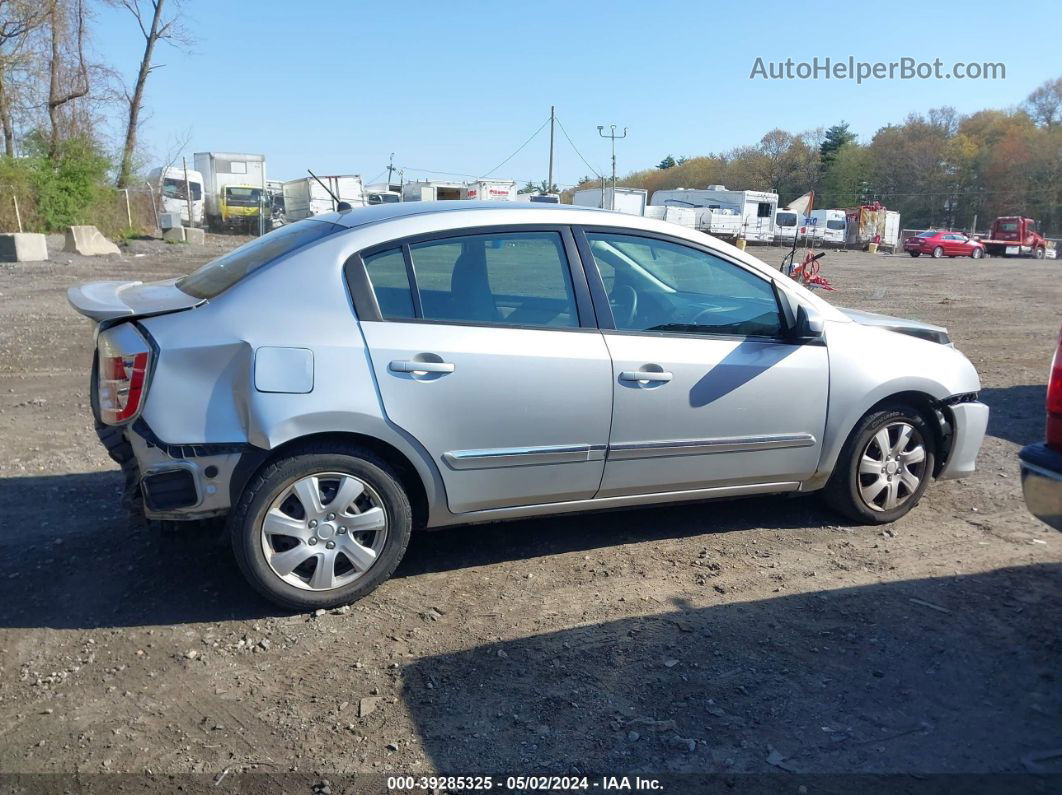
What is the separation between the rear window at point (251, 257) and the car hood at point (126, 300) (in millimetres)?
82

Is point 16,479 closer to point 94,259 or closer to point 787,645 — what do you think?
point 787,645

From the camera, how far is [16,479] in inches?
206

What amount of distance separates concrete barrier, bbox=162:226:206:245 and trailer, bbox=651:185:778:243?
83.1 ft

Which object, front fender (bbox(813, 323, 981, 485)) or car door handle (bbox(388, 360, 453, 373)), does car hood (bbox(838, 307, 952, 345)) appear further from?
car door handle (bbox(388, 360, 453, 373))

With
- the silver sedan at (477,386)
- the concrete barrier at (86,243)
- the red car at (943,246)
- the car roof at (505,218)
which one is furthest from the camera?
the red car at (943,246)

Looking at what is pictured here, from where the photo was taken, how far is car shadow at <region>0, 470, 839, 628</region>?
147 inches

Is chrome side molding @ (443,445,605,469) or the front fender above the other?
the front fender

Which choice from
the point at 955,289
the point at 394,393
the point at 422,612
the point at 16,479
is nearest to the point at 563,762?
the point at 422,612

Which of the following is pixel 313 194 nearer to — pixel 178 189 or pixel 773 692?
pixel 178 189

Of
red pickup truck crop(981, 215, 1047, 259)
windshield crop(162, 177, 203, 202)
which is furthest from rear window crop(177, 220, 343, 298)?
red pickup truck crop(981, 215, 1047, 259)

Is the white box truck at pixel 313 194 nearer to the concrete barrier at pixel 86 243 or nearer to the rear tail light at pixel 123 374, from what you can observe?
the concrete barrier at pixel 86 243

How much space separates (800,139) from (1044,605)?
8264cm

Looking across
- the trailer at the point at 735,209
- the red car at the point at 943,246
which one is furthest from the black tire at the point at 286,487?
the red car at the point at 943,246

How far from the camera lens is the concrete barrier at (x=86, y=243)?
22578 mm
